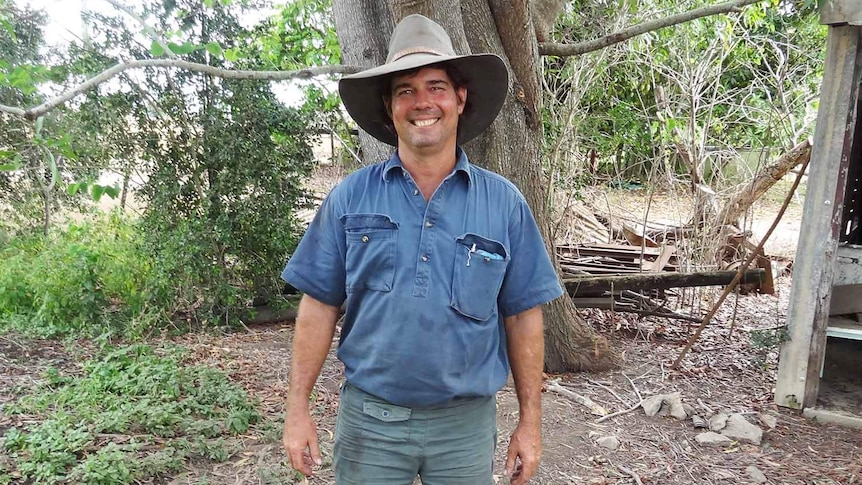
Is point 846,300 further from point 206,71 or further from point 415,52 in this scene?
point 206,71

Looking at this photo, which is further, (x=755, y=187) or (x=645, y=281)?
(x=755, y=187)

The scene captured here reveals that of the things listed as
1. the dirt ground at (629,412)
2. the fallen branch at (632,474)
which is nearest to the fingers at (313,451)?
the dirt ground at (629,412)

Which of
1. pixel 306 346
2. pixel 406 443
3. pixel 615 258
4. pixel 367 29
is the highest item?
pixel 367 29

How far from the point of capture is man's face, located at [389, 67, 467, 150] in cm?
205

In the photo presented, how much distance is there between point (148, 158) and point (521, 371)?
546 cm

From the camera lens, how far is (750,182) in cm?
725

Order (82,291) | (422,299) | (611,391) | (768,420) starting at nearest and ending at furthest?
1. (422,299)
2. (768,420)
3. (611,391)
4. (82,291)

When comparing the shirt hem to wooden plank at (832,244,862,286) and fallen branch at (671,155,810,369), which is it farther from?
wooden plank at (832,244,862,286)

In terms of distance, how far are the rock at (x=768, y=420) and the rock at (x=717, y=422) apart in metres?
0.32

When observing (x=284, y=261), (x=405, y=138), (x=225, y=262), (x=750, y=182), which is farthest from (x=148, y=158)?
(x=750, y=182)

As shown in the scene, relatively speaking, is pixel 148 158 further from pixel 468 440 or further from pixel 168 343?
pixel 468 440

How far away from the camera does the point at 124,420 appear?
13.4 feet

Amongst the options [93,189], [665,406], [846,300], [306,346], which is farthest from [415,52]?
[846,300]

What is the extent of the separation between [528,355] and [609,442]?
90.6 inches
